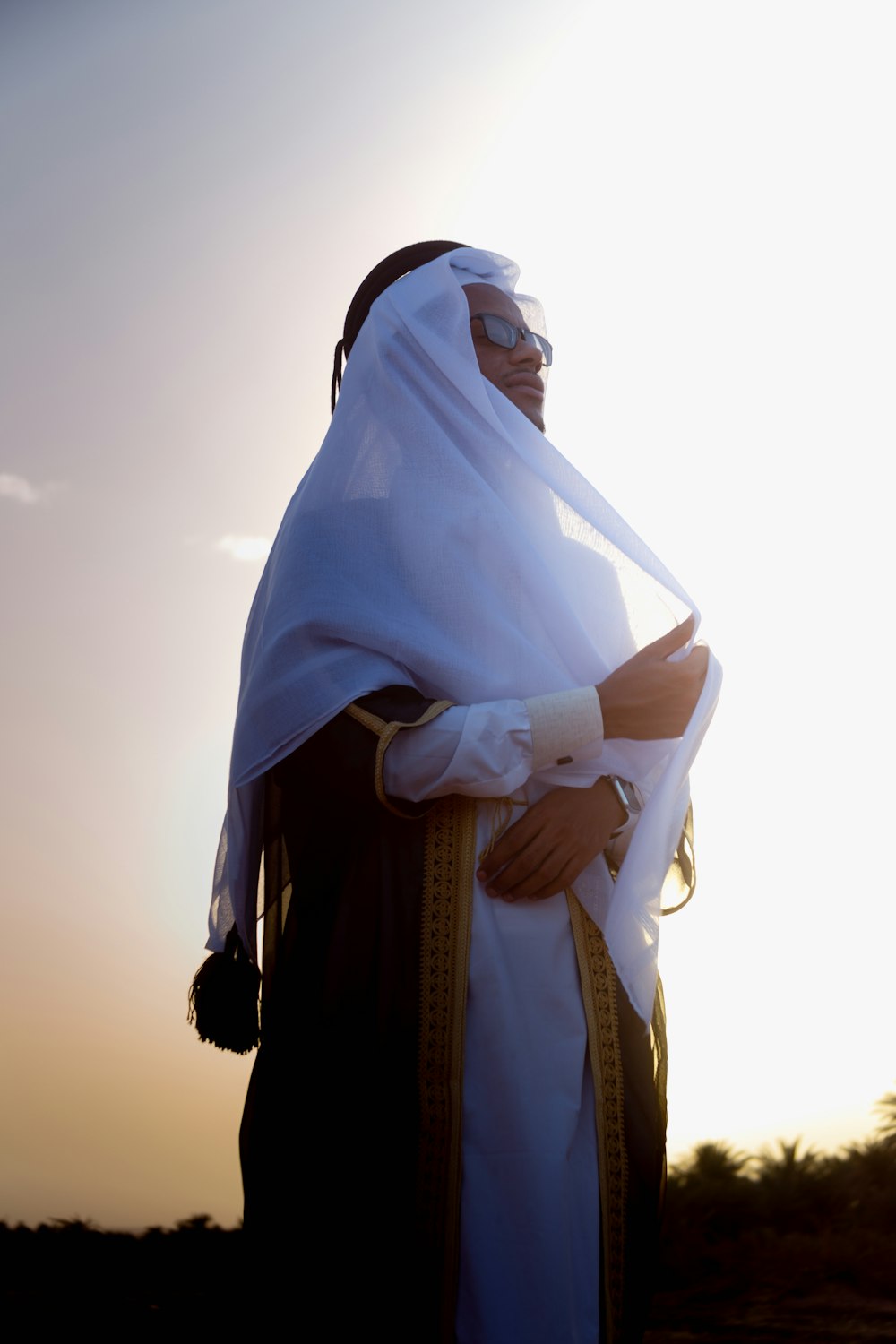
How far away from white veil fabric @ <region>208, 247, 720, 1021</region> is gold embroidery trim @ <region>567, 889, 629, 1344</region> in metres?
0.07

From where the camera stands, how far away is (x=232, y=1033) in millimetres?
2295

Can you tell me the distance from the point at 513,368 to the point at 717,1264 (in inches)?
160

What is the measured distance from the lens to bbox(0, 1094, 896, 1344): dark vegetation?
13.1 feet

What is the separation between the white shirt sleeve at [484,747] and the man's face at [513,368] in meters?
0.90

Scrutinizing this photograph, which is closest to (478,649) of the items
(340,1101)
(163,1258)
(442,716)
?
(442,716)

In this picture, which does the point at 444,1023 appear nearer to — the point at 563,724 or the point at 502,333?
the point at 563,724

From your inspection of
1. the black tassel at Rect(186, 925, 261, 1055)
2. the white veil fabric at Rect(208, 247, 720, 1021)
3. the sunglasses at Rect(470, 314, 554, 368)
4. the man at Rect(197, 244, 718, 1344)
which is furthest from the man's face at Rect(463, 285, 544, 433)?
the black tassel at Rect(186, 925, 261, 1055)

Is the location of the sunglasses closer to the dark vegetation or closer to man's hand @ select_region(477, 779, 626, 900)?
man's hand @ select_region(477, 779, 626, 900)

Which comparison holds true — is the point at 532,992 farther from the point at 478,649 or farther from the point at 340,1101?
the point at 478,649

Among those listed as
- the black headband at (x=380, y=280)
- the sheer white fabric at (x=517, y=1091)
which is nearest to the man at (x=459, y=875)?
the sheer white fabric at (x=517, y=1091)

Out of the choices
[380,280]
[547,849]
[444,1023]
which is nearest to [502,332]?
[380,280]


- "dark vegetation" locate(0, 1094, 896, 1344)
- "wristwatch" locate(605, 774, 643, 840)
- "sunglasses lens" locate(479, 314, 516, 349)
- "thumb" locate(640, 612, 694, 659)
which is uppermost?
"sunglasses lens" locate(479, 314, 516, 349)

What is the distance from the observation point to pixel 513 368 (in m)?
2.71

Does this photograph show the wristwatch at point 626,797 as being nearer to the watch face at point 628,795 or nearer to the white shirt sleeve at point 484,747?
the watch face at point 628,795
